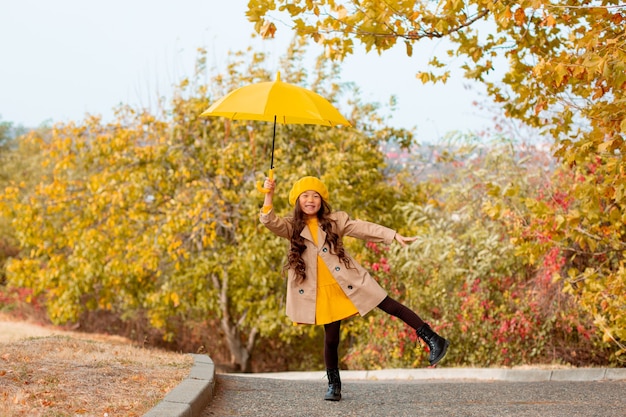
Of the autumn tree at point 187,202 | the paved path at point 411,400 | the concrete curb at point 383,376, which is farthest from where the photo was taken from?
the autumn tree at point 187,202

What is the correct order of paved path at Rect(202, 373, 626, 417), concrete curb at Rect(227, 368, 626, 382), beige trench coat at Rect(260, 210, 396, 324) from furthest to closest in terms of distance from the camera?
concrete curb at Rect(227, 368, 626, 382) → beige trench coat at Rect(260, 210, 396, 324) → paved path at Rect(202, 373, 626, 417)

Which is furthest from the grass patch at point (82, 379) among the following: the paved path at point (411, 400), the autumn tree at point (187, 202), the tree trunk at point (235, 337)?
the tree trunk at point (235, 337)

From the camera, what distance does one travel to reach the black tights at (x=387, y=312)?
5.45 meters

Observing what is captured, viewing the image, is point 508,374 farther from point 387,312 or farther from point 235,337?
point 235,337

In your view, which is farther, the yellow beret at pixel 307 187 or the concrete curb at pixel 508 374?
the concrete curb at pixel 508 374

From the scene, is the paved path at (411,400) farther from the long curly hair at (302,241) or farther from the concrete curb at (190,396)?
the long curly hair at (302,241)

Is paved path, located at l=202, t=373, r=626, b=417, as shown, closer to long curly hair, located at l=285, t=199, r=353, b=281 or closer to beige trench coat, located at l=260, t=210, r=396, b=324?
beige trench coat, located at l=260, t=210, r=396, b=324

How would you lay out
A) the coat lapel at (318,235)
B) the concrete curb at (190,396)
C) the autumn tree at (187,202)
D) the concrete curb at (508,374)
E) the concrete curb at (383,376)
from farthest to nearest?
the autumn tree at (187,202) → the concrete curb at (508,374) → the coat lapel at (318,235) → the concrete curb at (383,376) → the concrete curb at (190,396)

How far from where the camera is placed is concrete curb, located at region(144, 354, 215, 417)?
4382 mm

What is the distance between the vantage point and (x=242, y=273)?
13.6m

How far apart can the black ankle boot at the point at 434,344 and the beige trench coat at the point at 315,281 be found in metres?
0.36

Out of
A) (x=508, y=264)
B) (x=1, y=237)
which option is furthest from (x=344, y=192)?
(x=1, y=237)

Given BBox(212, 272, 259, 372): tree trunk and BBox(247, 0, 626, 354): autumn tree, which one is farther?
BBox(212, 272, 259, 372): tree trunk

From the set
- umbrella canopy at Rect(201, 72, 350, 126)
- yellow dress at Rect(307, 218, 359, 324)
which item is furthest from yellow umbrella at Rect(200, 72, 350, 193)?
yellow dress at Rect(307, 218, 359, 324)
